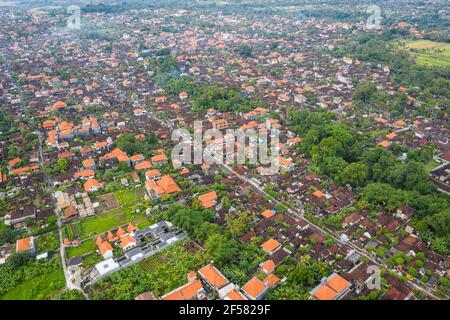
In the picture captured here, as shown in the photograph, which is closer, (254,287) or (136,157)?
(254,287)

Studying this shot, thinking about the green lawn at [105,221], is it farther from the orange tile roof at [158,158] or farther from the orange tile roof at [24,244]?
the orange tile roof at [158,158]

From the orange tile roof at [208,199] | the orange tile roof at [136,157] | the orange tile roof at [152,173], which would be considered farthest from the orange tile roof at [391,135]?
the orange tile roof at [136,157]

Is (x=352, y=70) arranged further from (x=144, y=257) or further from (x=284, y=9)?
(x=284, y=9)

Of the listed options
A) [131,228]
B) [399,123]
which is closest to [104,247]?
[131,228]

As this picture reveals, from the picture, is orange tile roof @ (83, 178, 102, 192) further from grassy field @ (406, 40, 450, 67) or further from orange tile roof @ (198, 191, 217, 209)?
grassy field @ (406, 40, 450, 67)

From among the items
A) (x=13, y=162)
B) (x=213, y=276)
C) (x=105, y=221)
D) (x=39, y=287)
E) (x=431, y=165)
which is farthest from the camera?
(x=13, y=162)

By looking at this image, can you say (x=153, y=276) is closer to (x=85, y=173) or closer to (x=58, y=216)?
(x=58, y=216)

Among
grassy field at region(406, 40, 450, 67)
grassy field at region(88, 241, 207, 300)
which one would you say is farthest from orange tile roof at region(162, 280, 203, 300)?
grassy field at region(406, 40, 450, 67)
